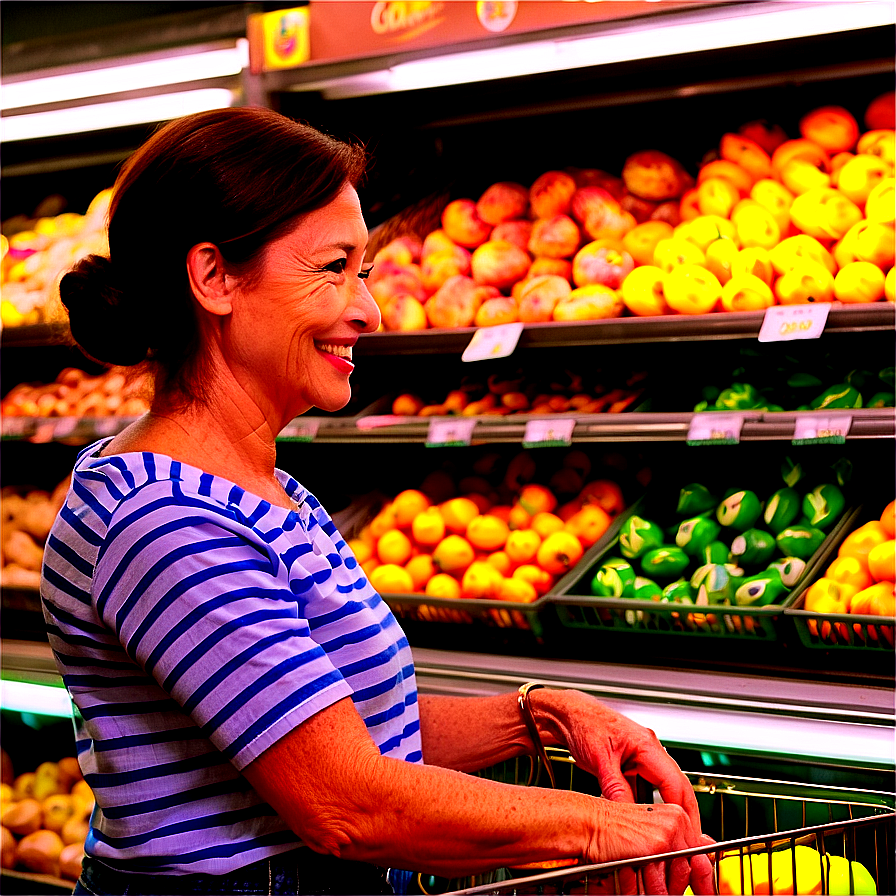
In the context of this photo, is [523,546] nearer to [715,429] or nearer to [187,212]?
[715,429]

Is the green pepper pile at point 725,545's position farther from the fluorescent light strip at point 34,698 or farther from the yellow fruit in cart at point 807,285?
the fluorescent light strip at point 34,698

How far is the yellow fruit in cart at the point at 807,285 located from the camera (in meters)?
2.09

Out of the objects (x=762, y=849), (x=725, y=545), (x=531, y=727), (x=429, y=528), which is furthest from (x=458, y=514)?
(x=762, y=849)

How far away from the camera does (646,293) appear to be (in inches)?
88.6

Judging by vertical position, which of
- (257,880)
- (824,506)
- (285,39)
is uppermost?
(285,39)

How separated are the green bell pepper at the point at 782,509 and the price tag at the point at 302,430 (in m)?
1.07

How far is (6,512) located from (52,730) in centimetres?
72

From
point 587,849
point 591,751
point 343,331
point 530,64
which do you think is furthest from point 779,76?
point 587,849

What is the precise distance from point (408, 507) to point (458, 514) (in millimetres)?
156

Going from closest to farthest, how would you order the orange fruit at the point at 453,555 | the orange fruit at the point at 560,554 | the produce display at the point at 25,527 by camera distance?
the orange fruit at the point at 560,554
the orange fruit at the point at 453,555
the produce display at the point at 25,527

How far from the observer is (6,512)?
3346mm

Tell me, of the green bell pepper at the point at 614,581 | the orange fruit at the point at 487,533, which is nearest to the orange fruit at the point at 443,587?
the orange fruit at the point at 487,533

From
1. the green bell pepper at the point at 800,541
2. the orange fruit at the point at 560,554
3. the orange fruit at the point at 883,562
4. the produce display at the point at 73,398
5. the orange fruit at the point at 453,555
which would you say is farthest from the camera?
the produce display at the point at 73,398

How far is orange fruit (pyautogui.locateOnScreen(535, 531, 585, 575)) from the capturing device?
7.66 ft
